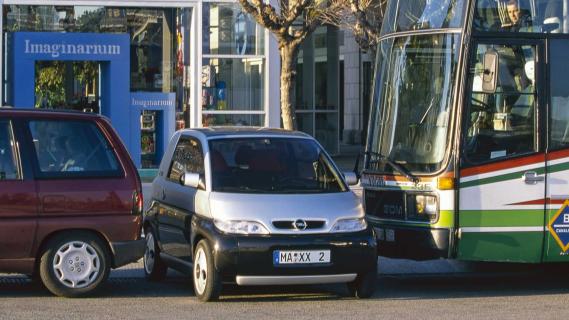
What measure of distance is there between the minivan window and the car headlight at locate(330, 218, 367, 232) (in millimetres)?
2135

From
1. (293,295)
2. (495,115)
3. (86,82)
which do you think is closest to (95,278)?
(293,295)

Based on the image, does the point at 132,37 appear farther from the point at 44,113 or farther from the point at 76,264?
the point at 76,264

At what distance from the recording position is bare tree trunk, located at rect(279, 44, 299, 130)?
56.2ft

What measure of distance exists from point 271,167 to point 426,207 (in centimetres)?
156

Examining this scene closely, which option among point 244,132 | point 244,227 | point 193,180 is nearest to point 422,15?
point 244,132

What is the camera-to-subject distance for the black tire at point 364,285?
35.5 ft

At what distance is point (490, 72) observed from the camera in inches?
432

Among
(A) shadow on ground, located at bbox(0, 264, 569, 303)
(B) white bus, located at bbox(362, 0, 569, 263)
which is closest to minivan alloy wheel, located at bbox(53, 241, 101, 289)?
(A) shadow on ground, located at bbox(0, 264, 569, 303)

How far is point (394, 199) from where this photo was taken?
38.0 ft

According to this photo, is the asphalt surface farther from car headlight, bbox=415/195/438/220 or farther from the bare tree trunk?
the bare tree trunk

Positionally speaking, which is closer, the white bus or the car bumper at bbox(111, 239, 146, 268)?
the car bumper at bbox(111, 239, 146, 268)

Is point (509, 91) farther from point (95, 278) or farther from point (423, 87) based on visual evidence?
point (95, 278)

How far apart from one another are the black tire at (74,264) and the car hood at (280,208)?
118 cm

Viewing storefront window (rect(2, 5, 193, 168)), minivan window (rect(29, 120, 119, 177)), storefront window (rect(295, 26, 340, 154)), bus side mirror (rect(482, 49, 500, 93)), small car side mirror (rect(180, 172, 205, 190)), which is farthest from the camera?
storefront window (rect(295, 26, 340, 154))
